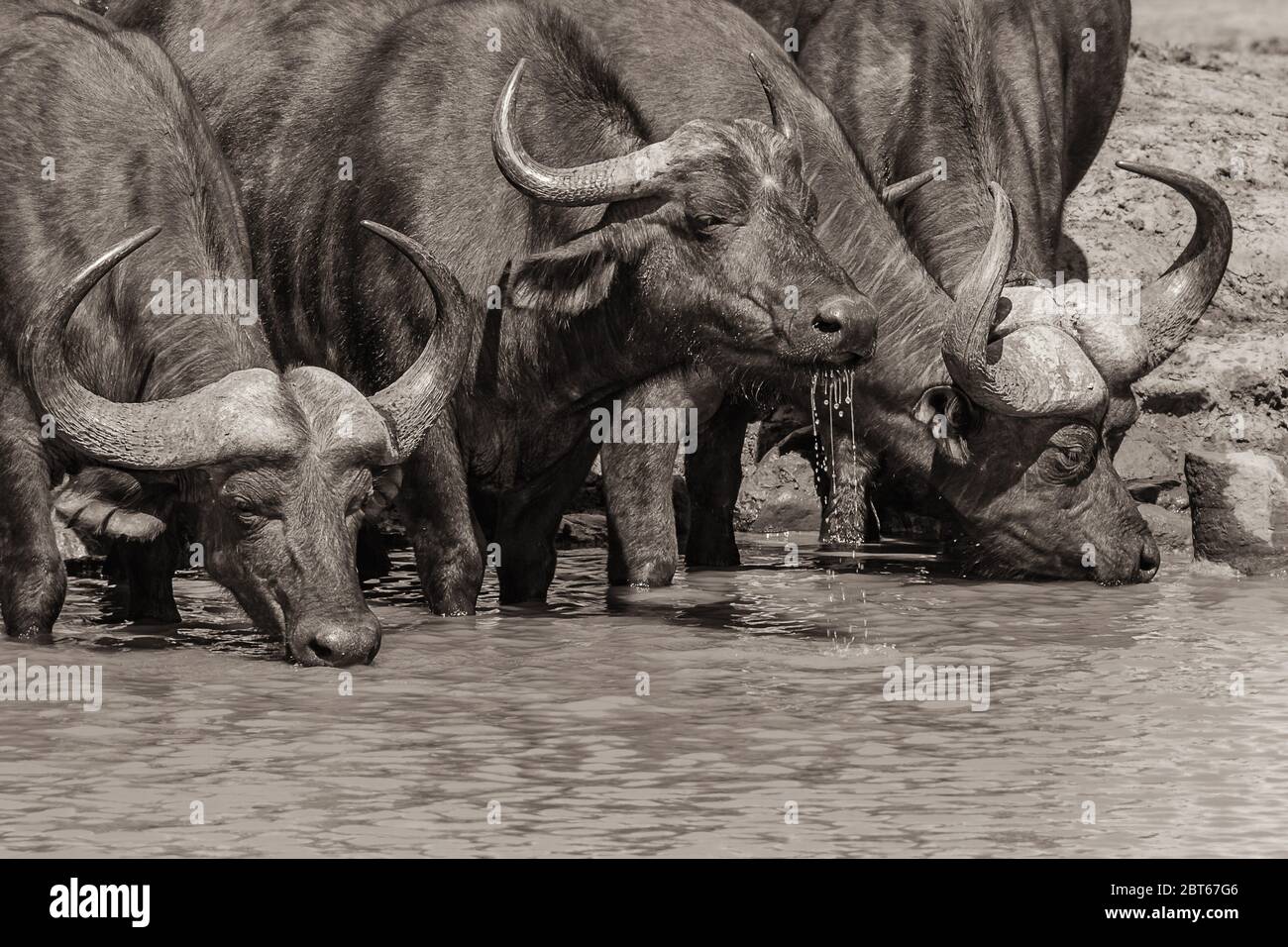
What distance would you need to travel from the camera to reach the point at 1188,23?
22.5m

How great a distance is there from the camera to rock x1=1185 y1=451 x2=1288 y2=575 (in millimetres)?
12164

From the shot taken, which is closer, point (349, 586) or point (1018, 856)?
point (1018, 856)

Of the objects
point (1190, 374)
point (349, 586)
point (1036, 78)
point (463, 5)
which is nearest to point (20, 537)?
point (349, 586)

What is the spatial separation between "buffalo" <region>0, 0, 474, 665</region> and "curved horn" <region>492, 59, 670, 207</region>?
2.15ft

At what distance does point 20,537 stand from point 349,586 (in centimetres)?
144

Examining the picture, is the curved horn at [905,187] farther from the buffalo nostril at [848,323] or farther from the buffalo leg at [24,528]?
the buffalo leg at [24,528]

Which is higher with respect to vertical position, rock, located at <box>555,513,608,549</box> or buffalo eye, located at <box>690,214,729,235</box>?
buffalo eye, located at <box>690,214,729,235</box>

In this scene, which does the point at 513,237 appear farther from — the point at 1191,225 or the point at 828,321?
the point at 1191,225

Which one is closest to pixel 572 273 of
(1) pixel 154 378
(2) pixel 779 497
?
(1) pixel 154 378

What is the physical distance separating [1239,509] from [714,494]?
2436 millimetres

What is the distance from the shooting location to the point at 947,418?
11.5 meters

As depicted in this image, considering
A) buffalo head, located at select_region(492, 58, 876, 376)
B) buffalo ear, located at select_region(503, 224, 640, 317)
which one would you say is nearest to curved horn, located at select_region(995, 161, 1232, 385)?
buffalo head, located at select_region(492, 58, 876, 376)

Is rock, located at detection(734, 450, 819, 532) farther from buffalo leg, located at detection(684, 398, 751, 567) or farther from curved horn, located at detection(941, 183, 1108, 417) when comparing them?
curved horn, located at detection(941, 183, 1108, 417)
